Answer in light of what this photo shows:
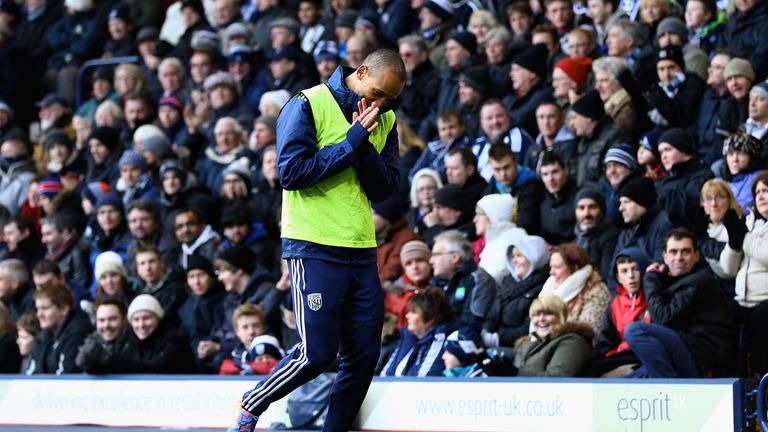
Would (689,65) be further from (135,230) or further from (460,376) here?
(135,230)

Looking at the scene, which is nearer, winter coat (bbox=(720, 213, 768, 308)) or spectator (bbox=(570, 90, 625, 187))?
winter coat (bbox=(720, 213, 768, 308))

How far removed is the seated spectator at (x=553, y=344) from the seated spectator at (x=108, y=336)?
338 centimetres

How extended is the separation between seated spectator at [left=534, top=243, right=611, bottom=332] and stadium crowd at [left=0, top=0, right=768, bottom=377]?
16 mm

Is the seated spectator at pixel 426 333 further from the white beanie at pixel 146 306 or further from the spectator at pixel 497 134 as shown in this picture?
the spectator at pixel 497 134

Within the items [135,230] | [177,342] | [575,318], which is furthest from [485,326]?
[135,230]

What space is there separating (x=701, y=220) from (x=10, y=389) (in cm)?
565

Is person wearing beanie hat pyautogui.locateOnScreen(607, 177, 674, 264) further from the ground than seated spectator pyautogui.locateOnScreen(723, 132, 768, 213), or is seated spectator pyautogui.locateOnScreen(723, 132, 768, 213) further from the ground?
seated spectator pyautogui.locateOnScreen(723, 132, 768, 213)

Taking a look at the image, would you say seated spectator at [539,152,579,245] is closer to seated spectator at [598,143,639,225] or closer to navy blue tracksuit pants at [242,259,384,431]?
seated spectator at [598,143,639,225]

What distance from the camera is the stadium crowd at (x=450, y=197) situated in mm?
10180

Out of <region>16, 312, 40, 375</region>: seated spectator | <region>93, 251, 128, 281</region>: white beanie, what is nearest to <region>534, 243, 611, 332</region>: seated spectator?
<region>93, 251, 128, 281</region>: white beanie

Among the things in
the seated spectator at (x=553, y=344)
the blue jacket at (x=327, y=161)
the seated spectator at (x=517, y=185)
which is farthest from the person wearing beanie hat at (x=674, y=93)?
the blue jacket at (x=327, y=161)

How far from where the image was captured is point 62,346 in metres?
12.4

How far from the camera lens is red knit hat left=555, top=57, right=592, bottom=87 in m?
13.1

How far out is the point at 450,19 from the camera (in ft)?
51.2
